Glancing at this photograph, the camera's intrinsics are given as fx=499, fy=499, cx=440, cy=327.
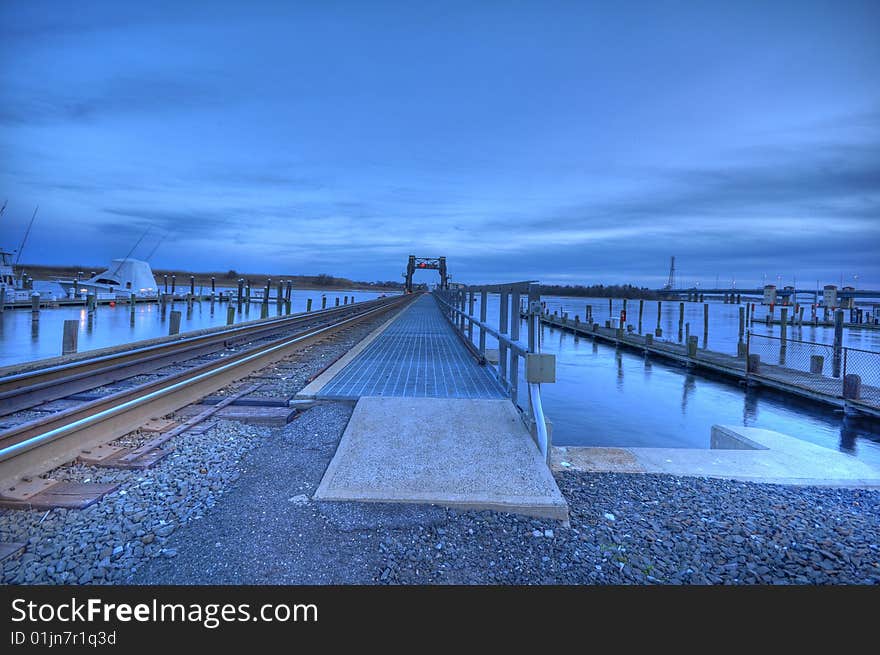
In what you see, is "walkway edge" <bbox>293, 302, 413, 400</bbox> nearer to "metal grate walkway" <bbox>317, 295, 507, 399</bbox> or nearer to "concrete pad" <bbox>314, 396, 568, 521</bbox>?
"metal grate walkway" <bbox>317, 295, 507, 399</bbox>

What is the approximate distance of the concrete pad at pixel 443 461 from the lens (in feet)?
12.0

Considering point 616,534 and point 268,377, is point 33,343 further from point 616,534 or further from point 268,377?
point 616,534

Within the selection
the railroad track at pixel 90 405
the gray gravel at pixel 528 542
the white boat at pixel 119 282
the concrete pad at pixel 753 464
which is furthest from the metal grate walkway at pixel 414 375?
the white boat at pixel 119 282

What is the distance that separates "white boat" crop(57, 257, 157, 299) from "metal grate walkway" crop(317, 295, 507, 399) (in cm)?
4777

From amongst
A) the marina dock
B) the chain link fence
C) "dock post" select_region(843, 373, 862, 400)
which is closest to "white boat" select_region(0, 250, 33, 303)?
A: the marina dock

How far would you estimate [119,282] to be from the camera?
50.5 m

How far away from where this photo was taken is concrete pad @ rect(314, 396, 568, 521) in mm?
3658

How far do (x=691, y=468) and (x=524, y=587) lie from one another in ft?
10.2

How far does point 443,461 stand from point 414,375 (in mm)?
3946

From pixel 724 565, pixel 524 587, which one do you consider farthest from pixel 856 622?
pixel 524 587

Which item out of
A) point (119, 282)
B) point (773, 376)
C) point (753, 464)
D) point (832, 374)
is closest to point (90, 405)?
point (753, 464)

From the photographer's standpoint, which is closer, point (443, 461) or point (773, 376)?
point (443, 461)

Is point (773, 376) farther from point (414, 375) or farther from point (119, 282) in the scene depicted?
point (119, 282)

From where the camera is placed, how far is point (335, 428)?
213 inches
